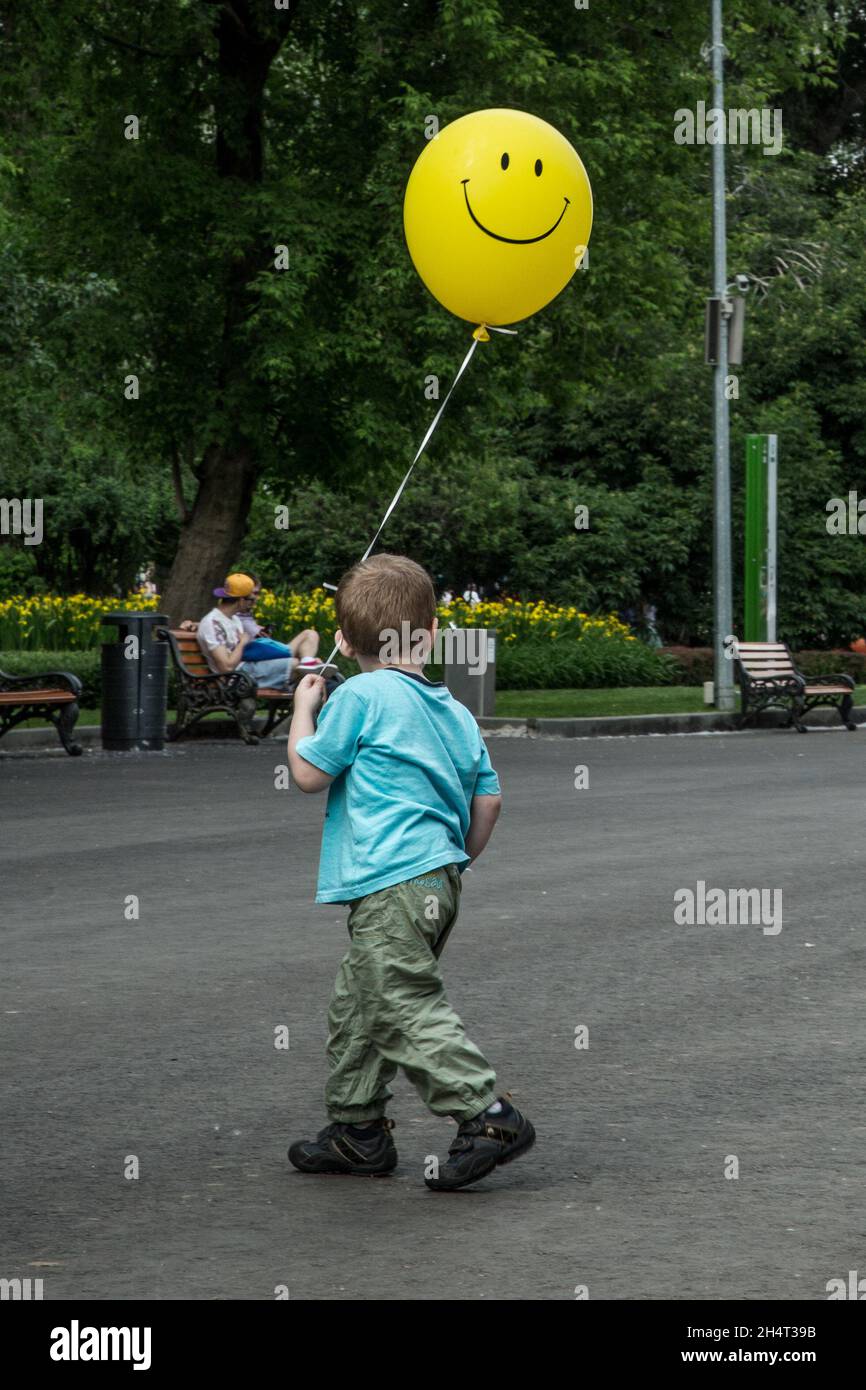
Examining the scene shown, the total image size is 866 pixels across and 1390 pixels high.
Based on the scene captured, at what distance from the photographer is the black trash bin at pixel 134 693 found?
62.5 feet

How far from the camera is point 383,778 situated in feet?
17.8

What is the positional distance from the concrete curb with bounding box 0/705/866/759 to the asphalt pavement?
657 centimetres

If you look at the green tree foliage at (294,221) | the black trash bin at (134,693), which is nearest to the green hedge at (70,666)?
the green tree foliage at (294,221)

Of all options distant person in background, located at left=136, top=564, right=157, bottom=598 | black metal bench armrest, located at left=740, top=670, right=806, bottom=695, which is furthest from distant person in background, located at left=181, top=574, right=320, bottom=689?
distant person in background, located at left=136, top=564, right=157, bottom=598

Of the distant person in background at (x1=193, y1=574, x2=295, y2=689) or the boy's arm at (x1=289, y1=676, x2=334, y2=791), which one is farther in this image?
the distant person in background at (x1=193, y1=574, x2=295, y2=689)

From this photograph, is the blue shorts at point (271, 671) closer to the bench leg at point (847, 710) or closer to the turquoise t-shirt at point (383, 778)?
the bench leg at point (847, 710)

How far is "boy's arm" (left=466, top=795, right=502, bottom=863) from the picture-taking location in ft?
18.3

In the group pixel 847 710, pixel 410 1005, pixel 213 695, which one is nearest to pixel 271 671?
pixel 213 695

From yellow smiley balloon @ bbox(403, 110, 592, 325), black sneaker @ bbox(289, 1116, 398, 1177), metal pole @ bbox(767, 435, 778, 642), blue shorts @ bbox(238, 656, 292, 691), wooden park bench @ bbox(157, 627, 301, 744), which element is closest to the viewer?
black sneaker @ bbox(289, 1116, 398, 1177)

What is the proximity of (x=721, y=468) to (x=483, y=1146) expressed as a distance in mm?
20626

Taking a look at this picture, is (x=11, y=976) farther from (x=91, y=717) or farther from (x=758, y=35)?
(x=758, y=35)

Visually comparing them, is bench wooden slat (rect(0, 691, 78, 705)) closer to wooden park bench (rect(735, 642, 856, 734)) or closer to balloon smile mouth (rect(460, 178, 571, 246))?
wooden park bench (rect(735, 642, 856, 734))

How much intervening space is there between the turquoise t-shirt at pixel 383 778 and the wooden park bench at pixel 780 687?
18604 millimetres

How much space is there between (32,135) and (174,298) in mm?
4621
